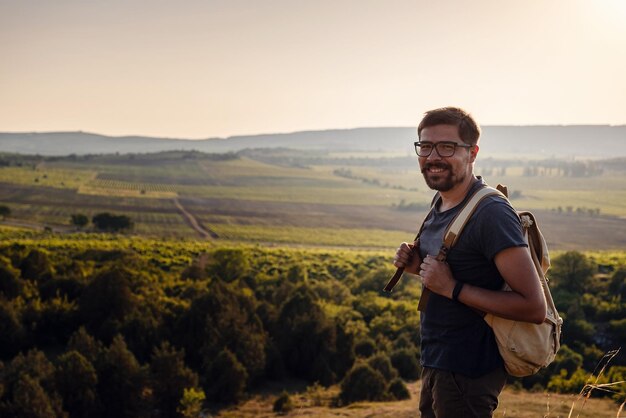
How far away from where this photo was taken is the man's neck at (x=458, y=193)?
3656 mm

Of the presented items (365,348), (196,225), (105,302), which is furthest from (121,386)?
(196,225)

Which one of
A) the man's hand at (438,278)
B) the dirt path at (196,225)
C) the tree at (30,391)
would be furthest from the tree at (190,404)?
the dirt path at (196,225)

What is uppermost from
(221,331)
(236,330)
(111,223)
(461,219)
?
(461,219)

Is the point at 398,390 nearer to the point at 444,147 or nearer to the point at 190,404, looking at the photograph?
the point at 190,404

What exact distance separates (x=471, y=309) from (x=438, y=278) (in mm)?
256

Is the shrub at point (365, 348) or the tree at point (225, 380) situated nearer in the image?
the tree at point (225, 380)

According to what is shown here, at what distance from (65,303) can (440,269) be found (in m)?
25.4

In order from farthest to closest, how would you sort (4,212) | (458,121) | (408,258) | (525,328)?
(4,212) < (408,258) < (458,121) < (525,328)

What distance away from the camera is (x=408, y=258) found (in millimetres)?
3908

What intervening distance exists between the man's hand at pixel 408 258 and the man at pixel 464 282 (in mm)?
21

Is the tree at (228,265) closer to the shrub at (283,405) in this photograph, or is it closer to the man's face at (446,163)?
the shrub at (283,405)

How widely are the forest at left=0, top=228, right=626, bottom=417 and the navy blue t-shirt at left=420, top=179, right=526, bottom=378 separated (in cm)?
1254

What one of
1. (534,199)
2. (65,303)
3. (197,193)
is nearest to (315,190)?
(197,193)

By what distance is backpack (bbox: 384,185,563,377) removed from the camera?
10.8ft
